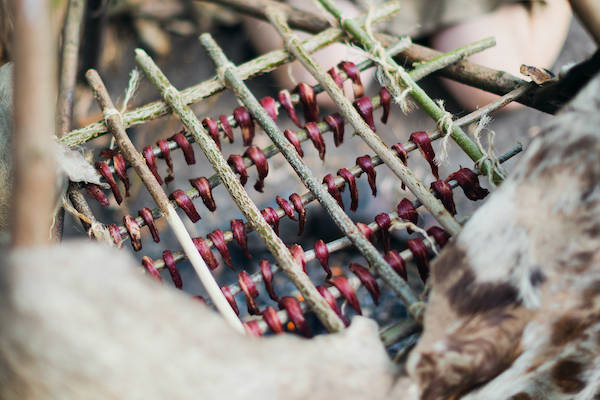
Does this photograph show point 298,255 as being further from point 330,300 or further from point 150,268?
point 150,268

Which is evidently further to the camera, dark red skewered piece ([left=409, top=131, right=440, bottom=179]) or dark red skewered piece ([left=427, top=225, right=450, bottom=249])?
dark red skewered piece ([left=409, top=131, right=440, bottom=179])

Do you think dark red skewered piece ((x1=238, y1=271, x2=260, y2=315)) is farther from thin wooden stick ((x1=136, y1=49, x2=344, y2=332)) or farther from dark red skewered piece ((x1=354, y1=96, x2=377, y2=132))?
dark red skewered piece ((x1=354, y1=96, x2=377, y2=132))

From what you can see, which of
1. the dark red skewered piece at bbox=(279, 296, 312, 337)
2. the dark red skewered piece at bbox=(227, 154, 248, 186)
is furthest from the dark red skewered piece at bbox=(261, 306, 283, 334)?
the dark red skewered piece at bbox=(227, 154, 248, 186)

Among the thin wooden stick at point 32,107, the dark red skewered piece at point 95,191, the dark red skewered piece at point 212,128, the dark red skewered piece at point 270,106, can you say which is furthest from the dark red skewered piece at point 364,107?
Result: the thin wooden stick at point 32,107

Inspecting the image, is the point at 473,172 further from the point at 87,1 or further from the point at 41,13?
the point at 87,1

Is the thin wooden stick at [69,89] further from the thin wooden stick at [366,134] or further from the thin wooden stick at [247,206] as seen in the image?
the thin wooden stick at [366,134]

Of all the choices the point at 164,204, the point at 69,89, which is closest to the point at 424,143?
the point at 164,204
